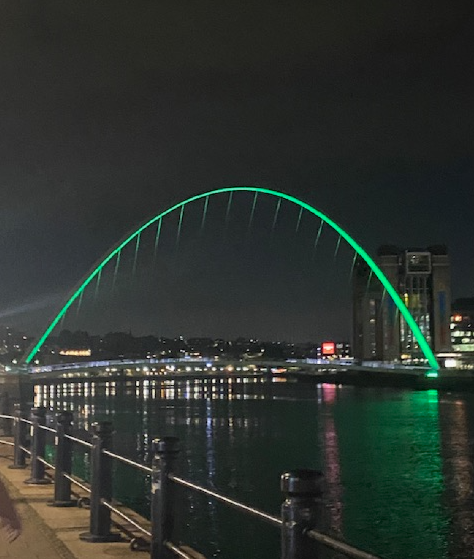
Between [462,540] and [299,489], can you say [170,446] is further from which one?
[462,540]

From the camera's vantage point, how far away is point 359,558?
11.3 ft

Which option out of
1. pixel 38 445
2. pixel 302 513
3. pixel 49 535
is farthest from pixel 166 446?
pixel 38 445

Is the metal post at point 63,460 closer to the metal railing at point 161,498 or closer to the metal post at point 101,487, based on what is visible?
the metal railing at point 161,498

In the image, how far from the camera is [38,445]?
1205 cm

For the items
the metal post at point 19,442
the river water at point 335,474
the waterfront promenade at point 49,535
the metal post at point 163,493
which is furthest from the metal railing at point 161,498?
the metal post at point 19,442

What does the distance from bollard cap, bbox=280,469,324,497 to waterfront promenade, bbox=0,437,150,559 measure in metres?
3.82

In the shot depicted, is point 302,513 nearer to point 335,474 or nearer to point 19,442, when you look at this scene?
point 19,442

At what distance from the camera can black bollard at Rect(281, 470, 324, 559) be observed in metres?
4.12

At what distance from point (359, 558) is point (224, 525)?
16.9 metres

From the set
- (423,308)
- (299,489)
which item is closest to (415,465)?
(299,489)

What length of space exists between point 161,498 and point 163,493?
40mm

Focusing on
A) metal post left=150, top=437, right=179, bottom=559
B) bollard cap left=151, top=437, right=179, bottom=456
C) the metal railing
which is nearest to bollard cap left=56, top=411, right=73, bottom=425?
the metal railing

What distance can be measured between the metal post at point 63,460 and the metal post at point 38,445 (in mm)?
1540

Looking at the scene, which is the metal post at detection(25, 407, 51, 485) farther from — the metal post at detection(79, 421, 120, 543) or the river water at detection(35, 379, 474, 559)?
the river water at detection(35, 379, 474, 559)
